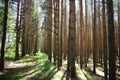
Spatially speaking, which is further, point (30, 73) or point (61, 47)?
point (61, 47)

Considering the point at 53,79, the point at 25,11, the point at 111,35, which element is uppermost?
the point at 25,11

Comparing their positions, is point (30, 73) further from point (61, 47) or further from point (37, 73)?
point (61, 47)

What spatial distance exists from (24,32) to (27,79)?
20090mm

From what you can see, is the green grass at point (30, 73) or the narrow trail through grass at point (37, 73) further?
the narrow trail through grass at point (37, 73)

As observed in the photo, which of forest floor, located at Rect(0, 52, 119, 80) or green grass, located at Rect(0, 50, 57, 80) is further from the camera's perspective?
forest floor, located at Rect(0, 52, 119, 80)

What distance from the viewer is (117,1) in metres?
33.4

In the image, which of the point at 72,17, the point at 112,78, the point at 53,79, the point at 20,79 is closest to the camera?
the point at 112,78

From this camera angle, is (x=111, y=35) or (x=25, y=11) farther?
(x=25, y=11)

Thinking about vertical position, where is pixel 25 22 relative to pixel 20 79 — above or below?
above

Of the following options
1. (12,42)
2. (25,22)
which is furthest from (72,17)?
(12,42)

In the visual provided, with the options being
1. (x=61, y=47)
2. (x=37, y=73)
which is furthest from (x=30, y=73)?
(x=61, y=47)

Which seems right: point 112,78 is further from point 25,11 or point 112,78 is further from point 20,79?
point 25,11

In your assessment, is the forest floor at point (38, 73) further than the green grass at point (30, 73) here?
Yes

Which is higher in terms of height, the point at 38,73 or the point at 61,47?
the point at 61,47
